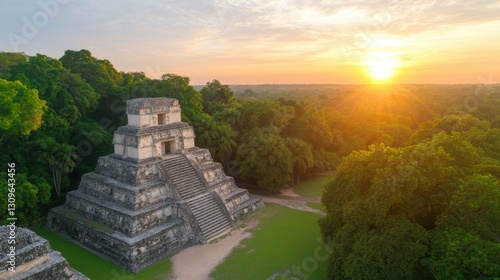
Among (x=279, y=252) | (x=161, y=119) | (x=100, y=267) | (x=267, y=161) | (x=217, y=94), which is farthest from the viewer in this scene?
(x=217, y=94)

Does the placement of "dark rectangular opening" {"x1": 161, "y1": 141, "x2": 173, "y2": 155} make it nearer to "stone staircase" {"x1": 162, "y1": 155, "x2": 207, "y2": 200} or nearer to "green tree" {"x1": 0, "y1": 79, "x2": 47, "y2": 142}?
"stone staircase" {"x1": 162, "y1": 155, "x2": 207, "y2": 200}

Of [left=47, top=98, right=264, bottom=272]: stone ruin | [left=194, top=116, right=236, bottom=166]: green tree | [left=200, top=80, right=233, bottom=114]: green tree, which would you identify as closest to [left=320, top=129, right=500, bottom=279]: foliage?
[left=47, top=98, right=264, bottom=272]: stone ruin

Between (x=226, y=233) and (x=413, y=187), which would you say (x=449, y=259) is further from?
(x=226, y=233)

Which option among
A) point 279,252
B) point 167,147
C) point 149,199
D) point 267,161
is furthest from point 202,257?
point 267,161

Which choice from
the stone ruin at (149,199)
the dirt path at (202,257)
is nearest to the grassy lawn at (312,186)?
the stone ruin at (149,199)

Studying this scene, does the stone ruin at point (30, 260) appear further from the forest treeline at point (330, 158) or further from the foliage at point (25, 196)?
the forest treeline at point (330, 158)

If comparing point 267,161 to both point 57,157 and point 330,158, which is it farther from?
point 57,157

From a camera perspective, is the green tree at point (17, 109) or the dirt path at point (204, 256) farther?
the green tree at point (17, 109)
